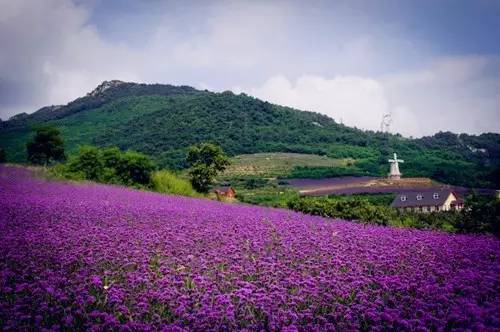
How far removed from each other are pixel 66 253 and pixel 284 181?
50619 millimetres

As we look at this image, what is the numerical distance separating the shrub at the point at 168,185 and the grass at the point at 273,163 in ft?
120

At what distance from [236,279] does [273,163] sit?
66.8 metres

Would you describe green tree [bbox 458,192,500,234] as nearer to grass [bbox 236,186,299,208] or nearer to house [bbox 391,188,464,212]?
grass [bbox 236,186,299,208]

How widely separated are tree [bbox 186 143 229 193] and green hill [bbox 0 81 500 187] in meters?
31.2

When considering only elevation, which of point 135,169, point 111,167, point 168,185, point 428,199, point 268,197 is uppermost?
point 111,167

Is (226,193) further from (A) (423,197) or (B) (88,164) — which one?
(A) (423,197)

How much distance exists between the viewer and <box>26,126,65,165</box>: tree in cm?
3403

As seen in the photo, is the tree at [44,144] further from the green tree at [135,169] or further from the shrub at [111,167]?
the green tree at [135,169]

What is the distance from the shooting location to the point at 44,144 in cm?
3412

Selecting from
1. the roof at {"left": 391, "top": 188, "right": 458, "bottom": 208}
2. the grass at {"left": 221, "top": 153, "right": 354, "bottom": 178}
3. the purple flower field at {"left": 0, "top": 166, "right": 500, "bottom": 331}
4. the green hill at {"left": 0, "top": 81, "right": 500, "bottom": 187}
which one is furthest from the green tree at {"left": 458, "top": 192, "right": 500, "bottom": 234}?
the grass at {"left": 221, "top": 153, "right": 354, "bottom": 178}

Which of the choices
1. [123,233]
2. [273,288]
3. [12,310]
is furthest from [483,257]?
[12,310]

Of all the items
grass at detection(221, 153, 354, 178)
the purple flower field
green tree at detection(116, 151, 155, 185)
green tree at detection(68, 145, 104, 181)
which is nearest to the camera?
the purple flower field

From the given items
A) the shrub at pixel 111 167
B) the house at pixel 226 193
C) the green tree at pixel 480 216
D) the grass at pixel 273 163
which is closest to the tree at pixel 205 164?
the house at pixel 226 193

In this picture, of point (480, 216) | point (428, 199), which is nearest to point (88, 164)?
point (480, 216)
